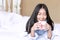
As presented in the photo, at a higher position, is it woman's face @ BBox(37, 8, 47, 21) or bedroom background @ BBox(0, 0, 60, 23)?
bedroom background @ BBox(0, 0, 60, 23)

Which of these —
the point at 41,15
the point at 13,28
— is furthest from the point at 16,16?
the point at 41,15

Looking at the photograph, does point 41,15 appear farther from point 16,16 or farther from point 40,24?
point 16,16

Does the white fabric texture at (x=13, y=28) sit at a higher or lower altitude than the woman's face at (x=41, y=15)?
lower

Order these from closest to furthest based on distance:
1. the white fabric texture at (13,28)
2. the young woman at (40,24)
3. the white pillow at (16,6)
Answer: the young woman at (40,24), the white fabric texture at (13,28), the white pillow at (16,6)

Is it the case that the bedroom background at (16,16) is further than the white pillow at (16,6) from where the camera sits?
No

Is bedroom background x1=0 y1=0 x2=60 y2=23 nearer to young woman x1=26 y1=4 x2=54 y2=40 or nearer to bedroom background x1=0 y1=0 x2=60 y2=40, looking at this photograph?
bedroom background x1=0 y1=0 x2=60 y2=40

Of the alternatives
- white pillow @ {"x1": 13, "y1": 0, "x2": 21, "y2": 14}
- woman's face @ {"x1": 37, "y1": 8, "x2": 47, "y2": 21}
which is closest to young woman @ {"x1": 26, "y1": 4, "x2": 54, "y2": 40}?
woman's face @ {"x1": 37, "y1": 8, "x2": 47, "y2": 21}

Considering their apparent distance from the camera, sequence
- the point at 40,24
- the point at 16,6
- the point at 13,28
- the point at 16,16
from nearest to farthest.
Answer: the point at 40,24 < the point at 13,28 < the point at 16,16 < the point at 16,6

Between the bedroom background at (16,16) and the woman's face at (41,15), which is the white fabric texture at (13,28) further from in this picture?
A: the woman's face at (41,15)

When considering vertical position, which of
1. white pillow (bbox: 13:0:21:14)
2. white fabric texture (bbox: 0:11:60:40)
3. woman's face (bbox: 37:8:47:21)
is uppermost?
white pillow (bbox: 13:0:21:14)

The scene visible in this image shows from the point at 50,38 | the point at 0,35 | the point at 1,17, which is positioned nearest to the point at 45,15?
the point at 50,38

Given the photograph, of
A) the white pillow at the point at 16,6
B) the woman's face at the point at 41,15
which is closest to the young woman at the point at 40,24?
the woman's face at the point at 41,15

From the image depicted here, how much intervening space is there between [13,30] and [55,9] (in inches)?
26.7

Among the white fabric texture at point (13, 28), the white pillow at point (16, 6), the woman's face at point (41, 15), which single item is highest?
the white pillow at point (16, 6)
